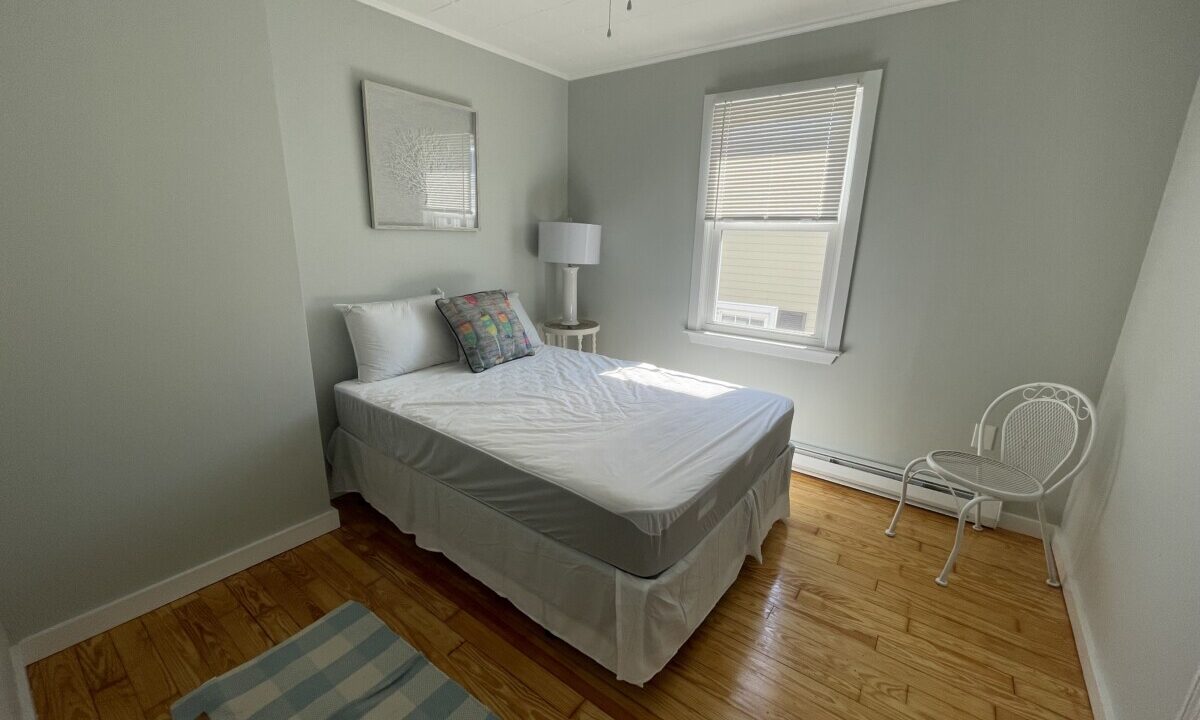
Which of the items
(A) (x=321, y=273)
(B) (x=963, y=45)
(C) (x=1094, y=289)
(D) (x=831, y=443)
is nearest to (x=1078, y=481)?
(C) (x=1094, y=289)

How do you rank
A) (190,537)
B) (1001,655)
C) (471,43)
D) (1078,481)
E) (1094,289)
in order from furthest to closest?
(471,43) → (1078,481) → (1094,289) → (190,537) → (1001,655)

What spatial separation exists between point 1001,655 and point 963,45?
2.48m

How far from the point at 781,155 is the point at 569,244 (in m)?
1.36

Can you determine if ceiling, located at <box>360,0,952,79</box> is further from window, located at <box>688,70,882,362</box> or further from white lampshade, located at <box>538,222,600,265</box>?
white lampshade, located at <box>538,222,600,265</box>

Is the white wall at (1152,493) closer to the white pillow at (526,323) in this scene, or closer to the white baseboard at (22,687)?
the white pillow at (526,323)

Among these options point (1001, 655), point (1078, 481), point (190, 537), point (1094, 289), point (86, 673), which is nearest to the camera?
point (86, 673)

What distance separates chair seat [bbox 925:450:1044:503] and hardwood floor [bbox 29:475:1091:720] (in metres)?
0.41

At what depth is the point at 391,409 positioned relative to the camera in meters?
2.04

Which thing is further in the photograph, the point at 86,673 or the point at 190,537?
the point at 190,537

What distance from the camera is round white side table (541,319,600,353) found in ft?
10.7

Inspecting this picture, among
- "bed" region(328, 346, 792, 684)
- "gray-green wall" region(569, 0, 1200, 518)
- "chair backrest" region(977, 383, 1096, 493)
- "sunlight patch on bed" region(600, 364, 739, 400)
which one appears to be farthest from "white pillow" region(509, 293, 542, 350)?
"chair backrest" region(977, 383, 1096, 493)

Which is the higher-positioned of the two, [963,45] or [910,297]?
[963,45]

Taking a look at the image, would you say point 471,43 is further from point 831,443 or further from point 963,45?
point 831,443

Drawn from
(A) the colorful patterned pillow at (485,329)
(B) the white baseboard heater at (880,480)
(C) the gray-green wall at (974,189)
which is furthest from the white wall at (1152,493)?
(A) the colorful patterned pillow at (485,329)
